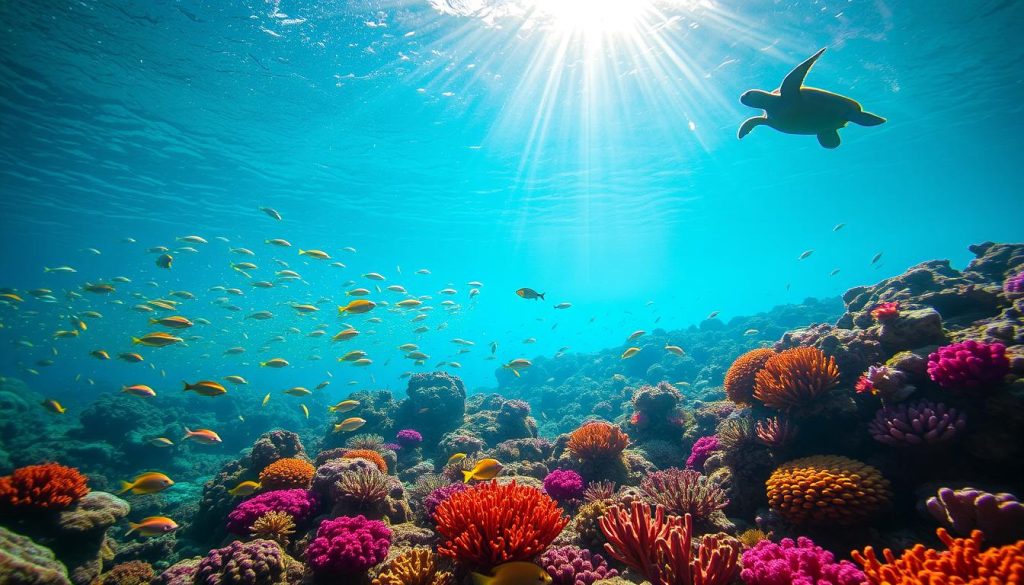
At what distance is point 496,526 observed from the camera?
10.4 ft

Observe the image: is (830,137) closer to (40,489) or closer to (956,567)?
(956,567)

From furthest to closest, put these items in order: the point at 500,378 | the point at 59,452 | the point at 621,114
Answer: the point at 500,378, the point at 621,114, the point at 59,452

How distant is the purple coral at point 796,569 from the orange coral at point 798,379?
2686 mm

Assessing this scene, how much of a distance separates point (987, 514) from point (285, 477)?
8.16m

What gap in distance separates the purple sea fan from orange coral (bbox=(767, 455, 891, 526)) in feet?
1.51

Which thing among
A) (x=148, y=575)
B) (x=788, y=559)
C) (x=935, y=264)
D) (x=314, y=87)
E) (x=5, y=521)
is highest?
(x=314, y=87)

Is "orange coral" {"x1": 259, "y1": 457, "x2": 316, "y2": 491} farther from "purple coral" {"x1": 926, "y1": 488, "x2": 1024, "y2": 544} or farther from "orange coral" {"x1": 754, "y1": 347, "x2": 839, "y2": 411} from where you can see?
"purple coral" {"x1": 926, "y1": 488, "x2": 1024, "y2": 544}

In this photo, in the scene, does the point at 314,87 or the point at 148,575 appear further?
the point at 314,87

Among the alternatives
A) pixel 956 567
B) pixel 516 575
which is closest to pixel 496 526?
pixel 516 575

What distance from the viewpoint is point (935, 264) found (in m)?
9.12

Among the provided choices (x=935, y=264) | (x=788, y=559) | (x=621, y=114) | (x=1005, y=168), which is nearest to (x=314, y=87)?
(x=621, y=114)

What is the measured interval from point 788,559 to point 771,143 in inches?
1279

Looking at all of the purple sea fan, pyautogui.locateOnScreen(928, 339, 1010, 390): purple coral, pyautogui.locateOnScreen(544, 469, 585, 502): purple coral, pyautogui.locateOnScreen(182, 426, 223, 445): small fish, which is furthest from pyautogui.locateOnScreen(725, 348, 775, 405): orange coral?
pyautogui.locateOnScreen(182, 426, 223, 445): small fish

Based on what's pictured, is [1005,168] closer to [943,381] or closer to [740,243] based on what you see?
[740,243]
